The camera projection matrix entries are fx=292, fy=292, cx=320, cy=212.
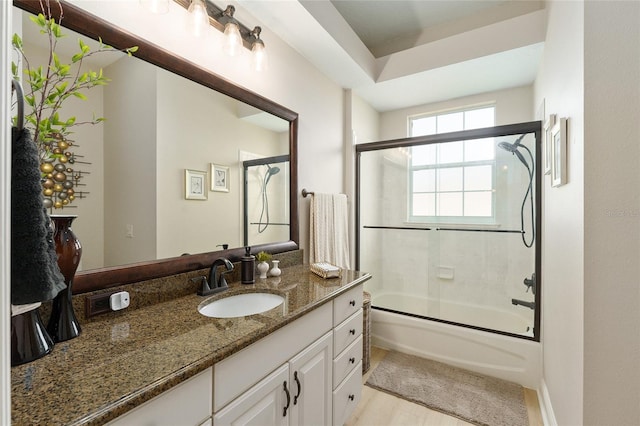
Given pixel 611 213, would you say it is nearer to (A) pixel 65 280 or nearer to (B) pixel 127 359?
(B) pixel 127 359

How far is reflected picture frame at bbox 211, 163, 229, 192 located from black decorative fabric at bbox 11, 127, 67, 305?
915 mm

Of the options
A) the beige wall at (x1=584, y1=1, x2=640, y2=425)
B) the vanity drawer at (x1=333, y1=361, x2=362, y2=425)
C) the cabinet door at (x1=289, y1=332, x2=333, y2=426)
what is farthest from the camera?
the vanity drawer at (x1=333, y1=361, x2=362, y2=425)

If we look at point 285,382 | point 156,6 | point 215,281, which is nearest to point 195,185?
point 215,281

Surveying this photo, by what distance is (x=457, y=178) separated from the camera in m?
2.87

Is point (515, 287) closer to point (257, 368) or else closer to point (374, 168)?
point (374, 168)

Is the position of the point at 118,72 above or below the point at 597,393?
above

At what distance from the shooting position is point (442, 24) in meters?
2.57

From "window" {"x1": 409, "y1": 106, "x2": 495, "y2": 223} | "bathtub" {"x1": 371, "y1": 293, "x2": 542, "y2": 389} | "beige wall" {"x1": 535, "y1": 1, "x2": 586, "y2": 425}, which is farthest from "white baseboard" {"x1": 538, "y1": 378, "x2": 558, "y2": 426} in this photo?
"window" {"x1": 409, "y1": 106, "x2": 495, "y2": 223}

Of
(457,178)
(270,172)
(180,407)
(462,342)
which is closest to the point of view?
(180,407)

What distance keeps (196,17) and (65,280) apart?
4.12ft

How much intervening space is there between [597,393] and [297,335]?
1.14m

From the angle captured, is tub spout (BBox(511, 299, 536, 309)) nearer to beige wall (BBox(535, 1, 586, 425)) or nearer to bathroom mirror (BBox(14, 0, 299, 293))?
beige wall (BBox(535, 1, 586, 425))

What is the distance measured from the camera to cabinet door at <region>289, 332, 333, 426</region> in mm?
1155

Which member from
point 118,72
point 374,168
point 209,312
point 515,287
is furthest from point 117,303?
point 515,287
